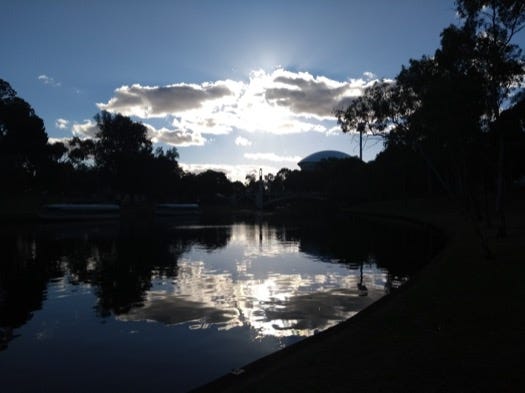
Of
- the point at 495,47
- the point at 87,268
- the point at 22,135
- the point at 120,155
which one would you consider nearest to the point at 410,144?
the point at 495,47

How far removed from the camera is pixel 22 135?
323 feet

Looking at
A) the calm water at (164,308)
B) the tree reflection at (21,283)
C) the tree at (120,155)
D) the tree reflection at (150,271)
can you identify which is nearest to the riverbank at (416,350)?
the calm water at (164,308)

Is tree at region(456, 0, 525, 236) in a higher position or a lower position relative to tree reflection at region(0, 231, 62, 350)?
higher

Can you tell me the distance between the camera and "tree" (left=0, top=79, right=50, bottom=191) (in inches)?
3780

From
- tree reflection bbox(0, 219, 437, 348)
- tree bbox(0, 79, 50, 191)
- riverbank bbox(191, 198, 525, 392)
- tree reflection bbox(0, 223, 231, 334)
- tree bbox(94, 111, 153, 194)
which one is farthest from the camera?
tree bbox(94, 111, 153, 194)

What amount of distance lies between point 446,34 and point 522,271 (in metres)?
15.0

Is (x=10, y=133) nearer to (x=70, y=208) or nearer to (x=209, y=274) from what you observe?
(x=70, y=208)

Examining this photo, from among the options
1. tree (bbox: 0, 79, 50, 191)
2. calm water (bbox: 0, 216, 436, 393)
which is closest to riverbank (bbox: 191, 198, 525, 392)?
calm water (bbox: 0, 216, 436, 393)

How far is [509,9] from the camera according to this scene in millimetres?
26844

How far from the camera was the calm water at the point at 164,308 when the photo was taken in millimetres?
11961

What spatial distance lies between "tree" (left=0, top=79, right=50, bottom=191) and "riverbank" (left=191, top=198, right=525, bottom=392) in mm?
92345

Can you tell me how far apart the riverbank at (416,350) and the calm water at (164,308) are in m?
2.18

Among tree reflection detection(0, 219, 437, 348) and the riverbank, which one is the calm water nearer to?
tree reflection detection(0, 219, 437, 348)

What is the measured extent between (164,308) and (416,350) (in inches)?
445
